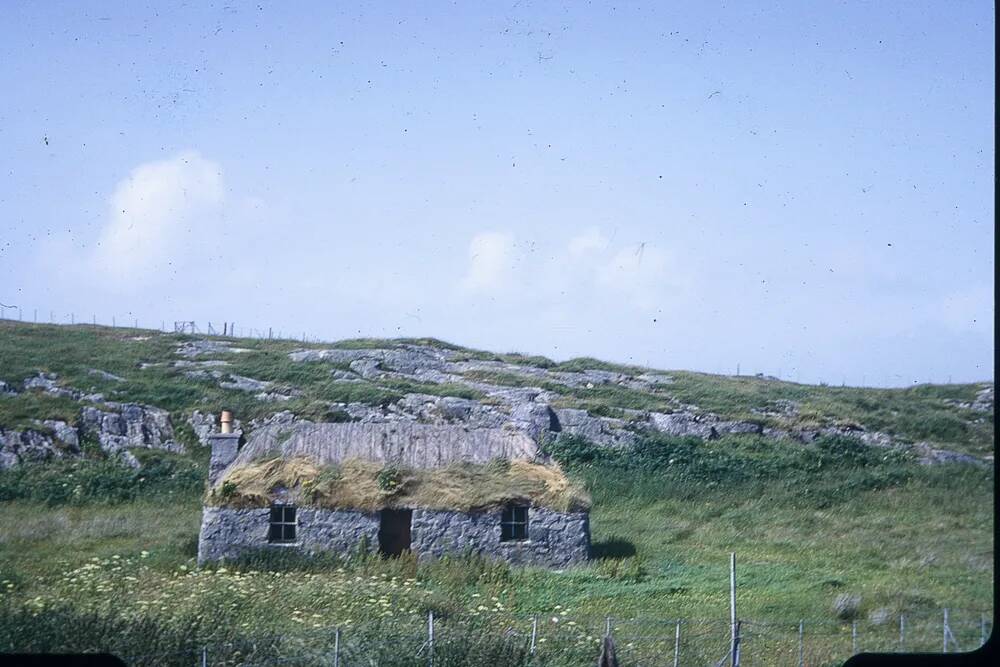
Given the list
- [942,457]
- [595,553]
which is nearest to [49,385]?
[595,553]

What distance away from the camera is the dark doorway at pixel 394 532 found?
10.4 metres

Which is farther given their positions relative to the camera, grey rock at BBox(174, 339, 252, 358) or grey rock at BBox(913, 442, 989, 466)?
grey rock at BBox(174, 339, 252, 358)

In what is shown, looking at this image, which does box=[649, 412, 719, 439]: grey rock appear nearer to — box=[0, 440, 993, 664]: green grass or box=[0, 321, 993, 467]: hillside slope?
box=[0, 321, 993, 467]: hillside slope

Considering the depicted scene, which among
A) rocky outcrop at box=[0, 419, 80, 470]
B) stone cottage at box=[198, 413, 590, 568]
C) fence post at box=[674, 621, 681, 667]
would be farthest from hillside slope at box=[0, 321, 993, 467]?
fence post at box=[674, 621, 681, 667]

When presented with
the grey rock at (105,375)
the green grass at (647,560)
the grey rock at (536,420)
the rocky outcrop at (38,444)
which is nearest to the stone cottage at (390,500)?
the green grass at (647,560)

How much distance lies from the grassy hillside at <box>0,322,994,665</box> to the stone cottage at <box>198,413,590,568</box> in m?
0.29

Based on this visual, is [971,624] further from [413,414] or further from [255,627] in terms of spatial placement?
[413,414]

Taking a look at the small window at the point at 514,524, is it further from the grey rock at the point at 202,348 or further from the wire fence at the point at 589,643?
the grey rock at the point at 202,348

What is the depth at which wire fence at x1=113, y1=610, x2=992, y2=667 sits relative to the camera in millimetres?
7113

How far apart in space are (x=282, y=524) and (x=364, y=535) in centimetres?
86

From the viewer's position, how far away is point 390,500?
10.6 m

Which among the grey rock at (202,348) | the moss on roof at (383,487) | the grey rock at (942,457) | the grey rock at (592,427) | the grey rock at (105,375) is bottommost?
the moss on roof at (383,487)

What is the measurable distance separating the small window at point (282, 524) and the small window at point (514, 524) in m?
Result: 2.19

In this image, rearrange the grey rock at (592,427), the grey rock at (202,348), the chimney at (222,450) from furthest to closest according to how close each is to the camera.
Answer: the grey rock at (202,348)
the grey rock at (592,427)
the chimney at (222,450)
